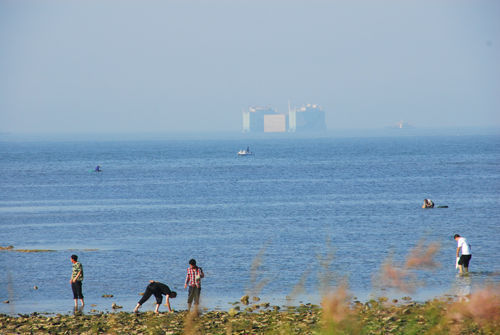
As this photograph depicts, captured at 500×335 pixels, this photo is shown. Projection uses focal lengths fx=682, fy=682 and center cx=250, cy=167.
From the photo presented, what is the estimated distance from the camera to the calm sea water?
102ft

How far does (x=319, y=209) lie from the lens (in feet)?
222

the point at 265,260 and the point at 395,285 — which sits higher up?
the point at 395,285

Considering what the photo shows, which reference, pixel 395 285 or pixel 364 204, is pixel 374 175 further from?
pixel 395 285

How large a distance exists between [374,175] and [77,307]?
9403 cm

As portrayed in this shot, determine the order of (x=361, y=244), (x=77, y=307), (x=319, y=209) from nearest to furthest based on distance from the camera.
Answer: (x=77, y=307) < (x=361, y=244) < (x=319, y=209)

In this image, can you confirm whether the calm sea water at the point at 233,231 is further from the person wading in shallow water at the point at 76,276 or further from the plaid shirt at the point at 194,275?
the plaid shirt at the point at 194,275

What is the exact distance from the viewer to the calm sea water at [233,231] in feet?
102

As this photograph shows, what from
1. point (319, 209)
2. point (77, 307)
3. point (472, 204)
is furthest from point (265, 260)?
point (472, 204)

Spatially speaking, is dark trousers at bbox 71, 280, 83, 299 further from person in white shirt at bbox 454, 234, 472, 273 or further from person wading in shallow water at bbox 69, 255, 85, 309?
person in white shirt at bbox 454, 234, 472, 273

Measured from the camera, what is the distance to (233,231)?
52.8 metres

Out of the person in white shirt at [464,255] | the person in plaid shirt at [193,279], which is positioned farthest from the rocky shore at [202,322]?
the person in white shirt at [464,255]

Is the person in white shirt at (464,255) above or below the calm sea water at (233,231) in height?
above

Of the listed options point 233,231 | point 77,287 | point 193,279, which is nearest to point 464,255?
point 193,279

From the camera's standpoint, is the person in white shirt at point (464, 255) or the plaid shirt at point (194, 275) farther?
the person in white shirt at point (464, 255)
